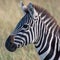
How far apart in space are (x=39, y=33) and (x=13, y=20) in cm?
393

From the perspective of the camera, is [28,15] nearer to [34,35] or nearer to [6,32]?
[34,35]

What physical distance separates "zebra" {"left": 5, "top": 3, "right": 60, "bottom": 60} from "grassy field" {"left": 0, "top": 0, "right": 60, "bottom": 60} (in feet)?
5.47

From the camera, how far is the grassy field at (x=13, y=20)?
6.63 m

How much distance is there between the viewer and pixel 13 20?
8719 millimetres

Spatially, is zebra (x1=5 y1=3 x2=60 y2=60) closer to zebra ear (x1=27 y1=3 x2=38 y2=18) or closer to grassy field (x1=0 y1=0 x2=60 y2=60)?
zebra ear (x1=27 y1=3 x2=38 y2=18)

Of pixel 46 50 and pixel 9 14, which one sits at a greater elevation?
pixel 9 14

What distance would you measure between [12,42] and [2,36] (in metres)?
2.55

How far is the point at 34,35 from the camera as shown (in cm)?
482

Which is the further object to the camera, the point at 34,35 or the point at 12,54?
the point at 12,54

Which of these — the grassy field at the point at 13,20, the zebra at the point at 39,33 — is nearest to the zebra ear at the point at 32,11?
the zebra at the point at 39,33

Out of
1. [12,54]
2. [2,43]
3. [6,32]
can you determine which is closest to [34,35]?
[12,54]

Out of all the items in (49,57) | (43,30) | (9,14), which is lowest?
(49,57)

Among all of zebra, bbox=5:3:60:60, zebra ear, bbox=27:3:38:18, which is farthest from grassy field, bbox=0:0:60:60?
zebra ear, bbox=27:3:38:18

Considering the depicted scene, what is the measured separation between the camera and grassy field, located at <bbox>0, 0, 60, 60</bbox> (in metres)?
6.63
